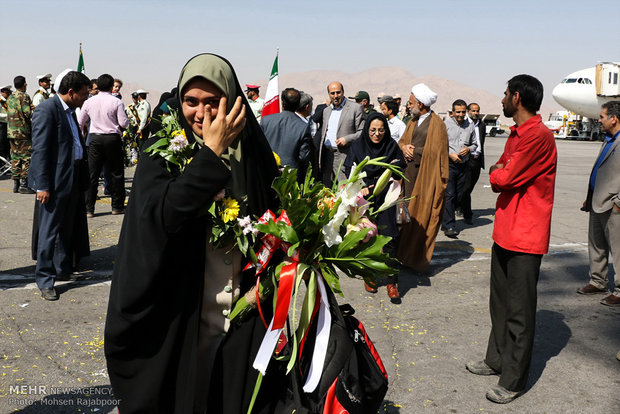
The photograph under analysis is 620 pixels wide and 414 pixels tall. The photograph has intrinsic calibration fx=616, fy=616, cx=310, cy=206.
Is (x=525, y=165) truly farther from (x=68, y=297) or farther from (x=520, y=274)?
(x=68, y=297)

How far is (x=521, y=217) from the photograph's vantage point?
4285 mm

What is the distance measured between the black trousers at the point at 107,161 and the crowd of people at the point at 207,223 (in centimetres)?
335

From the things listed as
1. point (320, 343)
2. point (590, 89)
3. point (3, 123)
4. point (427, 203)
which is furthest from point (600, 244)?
point (590, 89)

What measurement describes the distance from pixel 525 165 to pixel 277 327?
93.9 inches

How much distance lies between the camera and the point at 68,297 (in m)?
6.34

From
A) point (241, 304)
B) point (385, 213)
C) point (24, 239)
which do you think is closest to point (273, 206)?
point (241, 304)

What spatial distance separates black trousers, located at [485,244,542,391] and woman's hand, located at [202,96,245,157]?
265cm

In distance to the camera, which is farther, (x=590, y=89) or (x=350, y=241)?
(x=590, y=89)

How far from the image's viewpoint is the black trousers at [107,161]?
34.4ft

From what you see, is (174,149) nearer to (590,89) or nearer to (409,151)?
(409,151)

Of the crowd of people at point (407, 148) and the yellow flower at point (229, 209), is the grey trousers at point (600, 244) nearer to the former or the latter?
the crowd of people at point (407, 148)

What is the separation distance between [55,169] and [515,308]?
4590 mm

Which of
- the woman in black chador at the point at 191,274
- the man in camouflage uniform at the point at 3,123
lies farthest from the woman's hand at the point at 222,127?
the man in camouflage uniform at the point at 3,123

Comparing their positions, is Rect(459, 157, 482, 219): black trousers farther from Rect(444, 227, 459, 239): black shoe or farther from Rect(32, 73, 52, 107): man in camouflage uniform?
Rect(32, 73, 52, 107): man in camouflage uniform
